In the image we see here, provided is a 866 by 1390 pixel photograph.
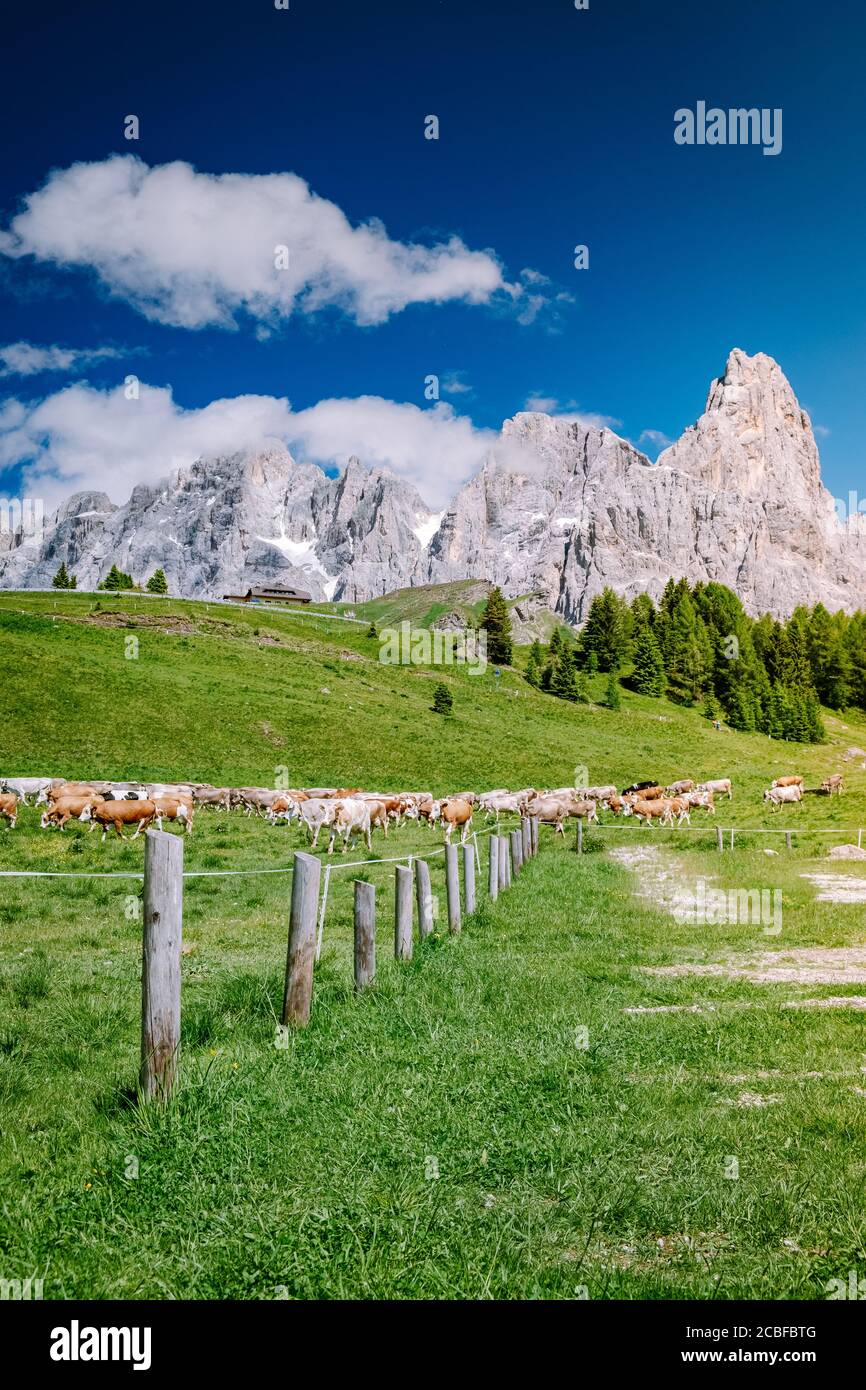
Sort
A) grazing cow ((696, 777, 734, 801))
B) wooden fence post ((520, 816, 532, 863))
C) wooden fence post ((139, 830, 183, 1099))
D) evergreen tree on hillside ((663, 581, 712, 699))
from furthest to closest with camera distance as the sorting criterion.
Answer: evergreen tree on hillside ((663, 581, 712, 699)) → grazing cow ((696, 777, 734, 801)) → wooden fence post ((520, 816, 532, 863)) → wooden fence post ((139, 830, 183, 1099))

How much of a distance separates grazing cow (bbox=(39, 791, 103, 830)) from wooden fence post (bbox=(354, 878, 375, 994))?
66.5ft

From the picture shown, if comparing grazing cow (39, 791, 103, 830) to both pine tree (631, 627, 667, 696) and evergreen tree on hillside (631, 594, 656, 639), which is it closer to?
pine tree (631, 627, 667, 696)

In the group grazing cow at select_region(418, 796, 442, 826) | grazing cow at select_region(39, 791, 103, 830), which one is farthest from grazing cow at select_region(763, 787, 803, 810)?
grazing cow at select_region(39, 791, 103, 830)

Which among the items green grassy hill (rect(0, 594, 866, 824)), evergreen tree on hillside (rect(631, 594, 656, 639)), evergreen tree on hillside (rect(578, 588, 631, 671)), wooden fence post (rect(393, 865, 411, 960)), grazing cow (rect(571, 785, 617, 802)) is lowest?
grazing cow (rect(571, 785, 617, 802))

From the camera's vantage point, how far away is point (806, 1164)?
5.53 metres

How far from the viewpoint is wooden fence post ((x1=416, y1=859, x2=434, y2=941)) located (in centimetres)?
1209

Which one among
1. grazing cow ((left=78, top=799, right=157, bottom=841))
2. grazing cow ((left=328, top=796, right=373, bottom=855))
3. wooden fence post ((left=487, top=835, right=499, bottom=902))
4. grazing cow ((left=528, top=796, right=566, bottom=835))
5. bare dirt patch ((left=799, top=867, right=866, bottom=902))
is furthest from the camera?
grazing cow ((left=528, top=796, right=566, bottom=835))

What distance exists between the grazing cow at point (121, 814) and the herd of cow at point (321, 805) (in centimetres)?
3

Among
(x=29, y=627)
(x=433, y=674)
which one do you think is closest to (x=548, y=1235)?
(x=29, y=627)

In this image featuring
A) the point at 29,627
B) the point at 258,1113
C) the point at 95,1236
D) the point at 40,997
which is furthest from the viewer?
the point at 29,627

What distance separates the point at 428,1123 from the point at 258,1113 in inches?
49.4

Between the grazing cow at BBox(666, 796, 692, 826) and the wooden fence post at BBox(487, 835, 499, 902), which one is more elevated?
the wooden fence post at BBox(487, 835, 499, 902)
